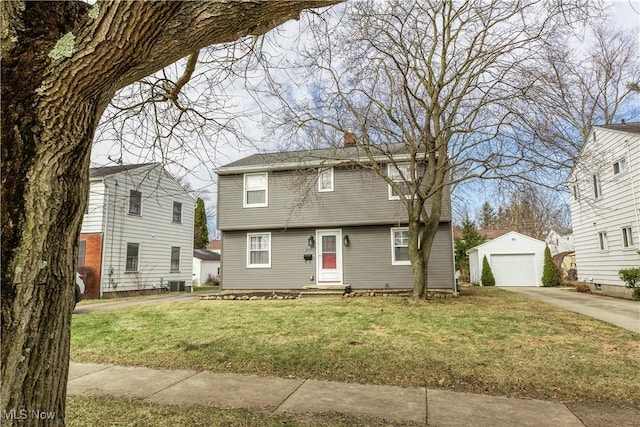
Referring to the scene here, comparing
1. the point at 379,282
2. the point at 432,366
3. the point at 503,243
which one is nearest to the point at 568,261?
the point at 503,243

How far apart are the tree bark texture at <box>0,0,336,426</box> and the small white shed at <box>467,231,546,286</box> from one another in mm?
23742

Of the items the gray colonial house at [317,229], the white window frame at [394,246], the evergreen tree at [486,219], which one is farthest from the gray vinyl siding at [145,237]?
the evergreen tree at [486,219]

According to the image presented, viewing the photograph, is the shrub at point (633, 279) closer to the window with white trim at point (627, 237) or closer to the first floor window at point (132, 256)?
the window with white trim at point (627, 237)

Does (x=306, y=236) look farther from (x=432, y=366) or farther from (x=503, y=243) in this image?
(x=503, y=243)

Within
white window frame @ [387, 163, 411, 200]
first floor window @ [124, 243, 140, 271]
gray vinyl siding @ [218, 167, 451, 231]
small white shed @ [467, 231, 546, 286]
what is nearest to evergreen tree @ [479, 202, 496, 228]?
small white shed @ [467, 231, 546, 286]

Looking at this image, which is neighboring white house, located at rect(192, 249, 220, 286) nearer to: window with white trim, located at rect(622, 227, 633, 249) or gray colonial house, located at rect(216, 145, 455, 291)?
gray colonial house, located at rect(216, 145, 455, 291)

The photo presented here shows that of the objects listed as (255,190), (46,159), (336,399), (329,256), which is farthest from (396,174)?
(46,159)

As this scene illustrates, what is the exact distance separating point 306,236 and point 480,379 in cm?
1063

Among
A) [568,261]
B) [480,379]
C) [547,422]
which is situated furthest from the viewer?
[568,261]

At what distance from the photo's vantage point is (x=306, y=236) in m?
14.7

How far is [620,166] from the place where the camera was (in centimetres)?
1319

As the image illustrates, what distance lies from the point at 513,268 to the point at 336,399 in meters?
21.9

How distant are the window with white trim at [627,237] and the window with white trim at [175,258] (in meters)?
19.0

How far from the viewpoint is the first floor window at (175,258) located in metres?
19.6
